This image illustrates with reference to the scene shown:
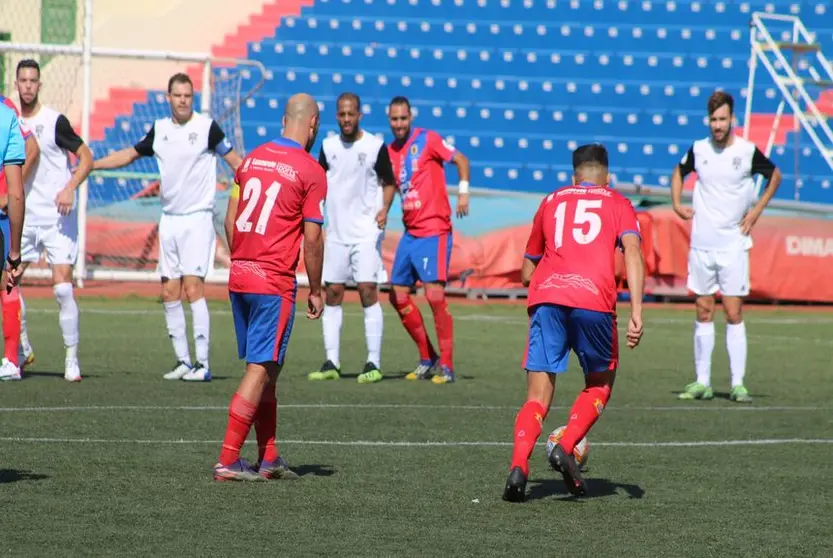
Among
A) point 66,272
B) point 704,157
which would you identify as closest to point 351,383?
point 66,272

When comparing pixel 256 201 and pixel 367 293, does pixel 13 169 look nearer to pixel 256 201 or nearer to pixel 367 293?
pixel 256 201

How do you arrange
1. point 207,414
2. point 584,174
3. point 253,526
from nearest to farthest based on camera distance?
point 253,526, point 584,174, point 207,414

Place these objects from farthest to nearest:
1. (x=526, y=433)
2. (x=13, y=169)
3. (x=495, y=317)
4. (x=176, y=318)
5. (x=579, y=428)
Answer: (x=495, y=317), (x=176, y=318), (x=13, y=169), (x=579, y=428), (x=526, y=433)

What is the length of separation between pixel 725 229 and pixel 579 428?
5094 mm

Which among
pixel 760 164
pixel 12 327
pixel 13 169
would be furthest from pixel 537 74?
pixel 13 169

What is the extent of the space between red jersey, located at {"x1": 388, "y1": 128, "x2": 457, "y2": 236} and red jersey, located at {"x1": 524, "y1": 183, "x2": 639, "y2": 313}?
5555 millimetres

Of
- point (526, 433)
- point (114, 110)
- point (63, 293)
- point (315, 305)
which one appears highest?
point (114, 110)

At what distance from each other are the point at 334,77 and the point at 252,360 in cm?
2410

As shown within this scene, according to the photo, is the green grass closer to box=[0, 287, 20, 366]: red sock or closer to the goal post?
box=[0, 287, 20, 366]: red sock

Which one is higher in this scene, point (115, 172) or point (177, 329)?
point (115, 172)

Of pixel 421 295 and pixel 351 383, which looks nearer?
pixel 351 383

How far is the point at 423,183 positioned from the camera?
41.2 feet

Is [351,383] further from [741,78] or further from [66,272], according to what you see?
[741,78]

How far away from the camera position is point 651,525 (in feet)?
20.5
